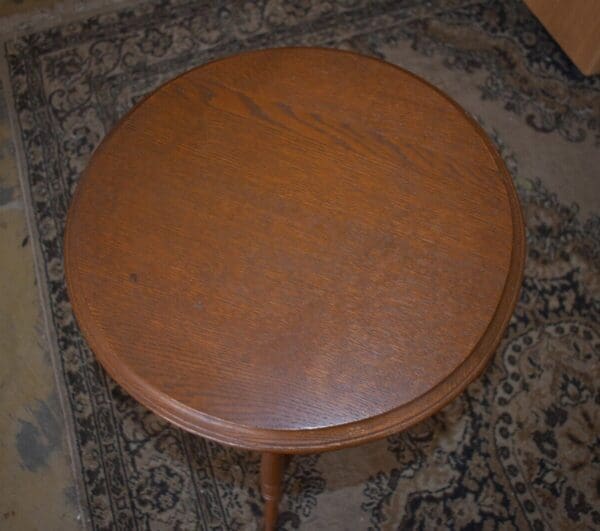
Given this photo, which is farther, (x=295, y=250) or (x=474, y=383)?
(x=474, y=383)

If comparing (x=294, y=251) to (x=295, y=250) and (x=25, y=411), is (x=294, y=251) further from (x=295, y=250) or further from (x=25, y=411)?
(x=25, y=411)

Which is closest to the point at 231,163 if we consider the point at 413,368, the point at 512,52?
the point at 413,368

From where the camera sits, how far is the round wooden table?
0.89m

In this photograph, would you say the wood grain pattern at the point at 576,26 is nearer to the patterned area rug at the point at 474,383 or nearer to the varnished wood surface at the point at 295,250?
the patterned area rug at the point at 474,383

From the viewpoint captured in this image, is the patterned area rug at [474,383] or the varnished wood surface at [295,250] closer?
the varnished wood surface at [295,250]

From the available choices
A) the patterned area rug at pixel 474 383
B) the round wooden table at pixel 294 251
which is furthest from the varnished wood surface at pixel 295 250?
the patterned area rug at pixel 474 383

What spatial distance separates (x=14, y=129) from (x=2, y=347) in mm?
511

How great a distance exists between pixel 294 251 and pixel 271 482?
0.35 metres

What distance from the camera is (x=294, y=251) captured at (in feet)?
3.21

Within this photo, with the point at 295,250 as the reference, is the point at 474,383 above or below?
below

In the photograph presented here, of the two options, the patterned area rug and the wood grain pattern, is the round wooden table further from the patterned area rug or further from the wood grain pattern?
the wood grain pattern

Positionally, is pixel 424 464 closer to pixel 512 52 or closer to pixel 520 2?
pixel 512 52

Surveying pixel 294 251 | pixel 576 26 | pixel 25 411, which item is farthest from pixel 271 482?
pixel 576 26

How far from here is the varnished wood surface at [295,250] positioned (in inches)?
35.1
